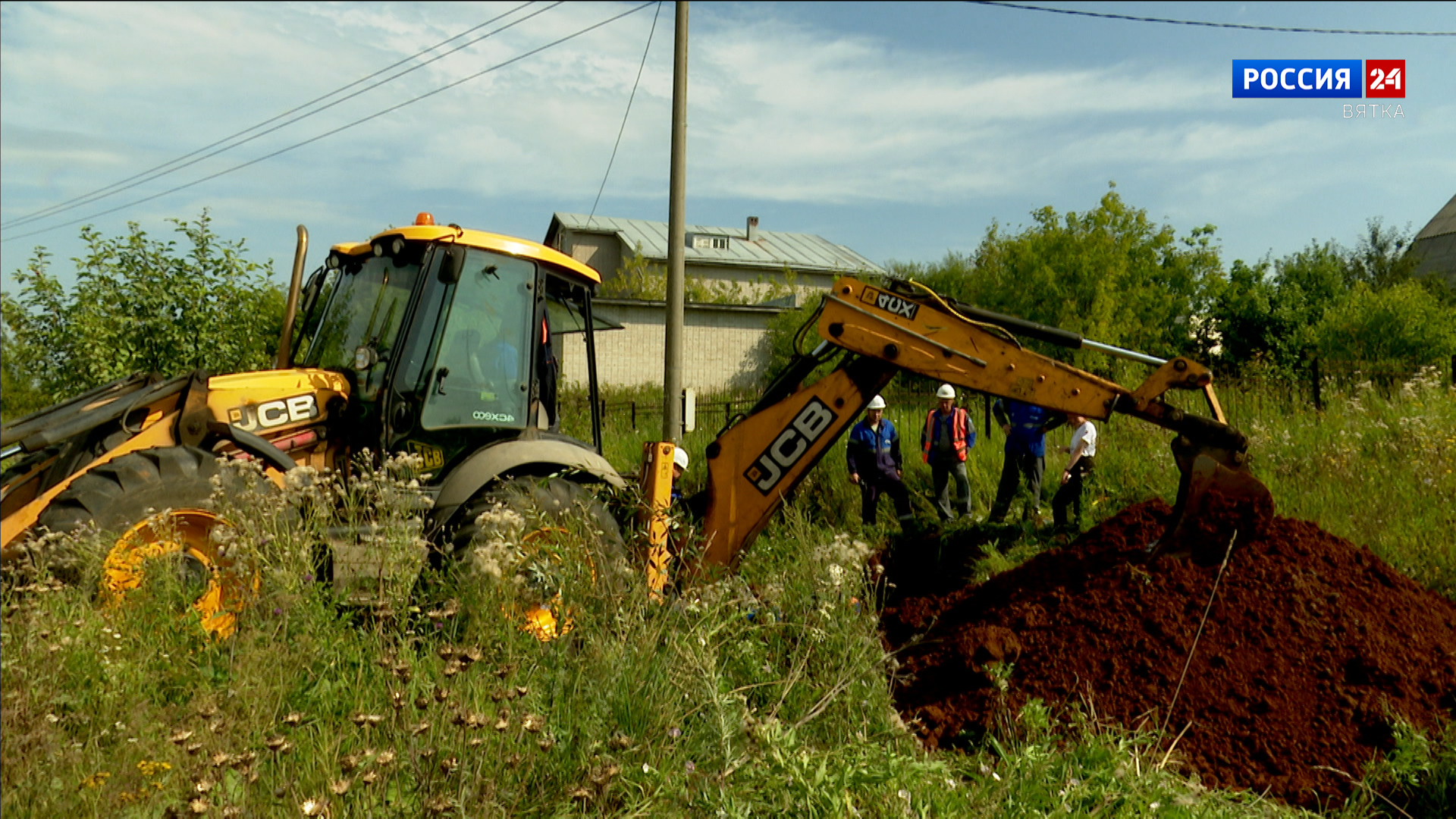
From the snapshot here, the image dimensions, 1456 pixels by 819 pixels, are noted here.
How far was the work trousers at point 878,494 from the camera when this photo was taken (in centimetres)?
1120

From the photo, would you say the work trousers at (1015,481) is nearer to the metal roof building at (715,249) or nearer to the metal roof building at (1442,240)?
the metal roof building at (1442,240)

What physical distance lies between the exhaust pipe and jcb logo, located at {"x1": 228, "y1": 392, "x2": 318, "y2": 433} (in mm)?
919

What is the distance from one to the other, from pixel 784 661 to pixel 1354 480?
6.77 m

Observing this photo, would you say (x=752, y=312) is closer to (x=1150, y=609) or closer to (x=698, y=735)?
(x=1150, y=609)

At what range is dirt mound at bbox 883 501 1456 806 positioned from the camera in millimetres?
4797

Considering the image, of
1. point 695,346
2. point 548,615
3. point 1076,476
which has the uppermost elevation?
point 695,346

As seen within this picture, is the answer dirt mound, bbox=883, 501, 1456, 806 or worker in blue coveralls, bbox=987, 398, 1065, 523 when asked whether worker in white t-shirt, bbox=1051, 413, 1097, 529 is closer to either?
worker in blue coveralls, bbox=987, 398, 1065, 523

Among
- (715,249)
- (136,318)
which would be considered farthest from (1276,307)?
(136,318)

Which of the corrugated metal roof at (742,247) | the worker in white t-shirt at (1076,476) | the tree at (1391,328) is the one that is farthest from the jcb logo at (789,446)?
the corrugated metal roof at (742,247)

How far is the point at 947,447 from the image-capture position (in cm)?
1137

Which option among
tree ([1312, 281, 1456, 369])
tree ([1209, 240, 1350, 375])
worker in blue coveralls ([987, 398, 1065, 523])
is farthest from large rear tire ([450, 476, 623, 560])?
tree ([1209, 240, 1350, 375])

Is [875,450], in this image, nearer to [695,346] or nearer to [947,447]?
[947,447]

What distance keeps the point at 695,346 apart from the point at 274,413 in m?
26.1

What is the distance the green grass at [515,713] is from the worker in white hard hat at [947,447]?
6.31 meters
